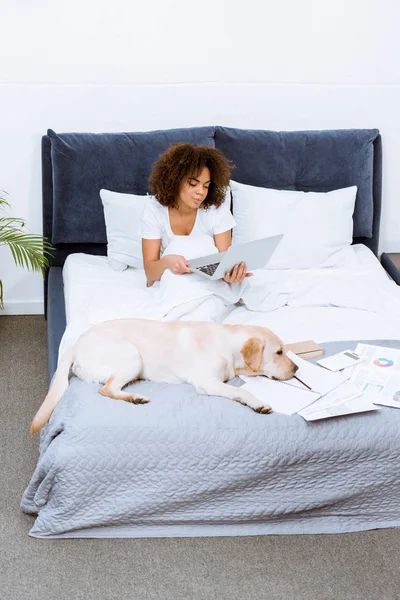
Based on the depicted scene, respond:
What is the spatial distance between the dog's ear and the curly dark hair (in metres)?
0.87

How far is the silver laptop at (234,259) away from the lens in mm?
2688

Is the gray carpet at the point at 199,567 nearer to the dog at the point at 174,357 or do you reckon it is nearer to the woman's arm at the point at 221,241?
the dog at the point at 174,357

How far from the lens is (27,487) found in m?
2.27

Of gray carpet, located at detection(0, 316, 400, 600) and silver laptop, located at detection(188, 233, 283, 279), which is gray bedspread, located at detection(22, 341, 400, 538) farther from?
silver laptop, located at detection(188, 233, 283, 279)

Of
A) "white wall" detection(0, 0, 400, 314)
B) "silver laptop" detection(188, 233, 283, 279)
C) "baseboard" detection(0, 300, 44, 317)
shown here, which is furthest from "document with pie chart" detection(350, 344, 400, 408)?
"baseboard" detection(0, 300, 44, 317)

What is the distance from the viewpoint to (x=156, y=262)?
301cm

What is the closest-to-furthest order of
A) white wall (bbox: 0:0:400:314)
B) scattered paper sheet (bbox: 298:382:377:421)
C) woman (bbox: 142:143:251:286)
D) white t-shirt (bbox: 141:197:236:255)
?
scattered paper sheet (bbox: 298:382:377:421) → woman (bbox: 142:143:251:286) → white t-shirt (bbox: 141:197:236:255) → white wall (bbox: 0:0:400:314)

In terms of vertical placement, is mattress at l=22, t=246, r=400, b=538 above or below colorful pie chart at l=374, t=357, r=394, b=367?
below

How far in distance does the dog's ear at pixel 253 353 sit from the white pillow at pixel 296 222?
1088 mm

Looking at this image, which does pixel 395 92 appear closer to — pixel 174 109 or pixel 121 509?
pixel 174 109

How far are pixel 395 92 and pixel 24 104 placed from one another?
177 cm

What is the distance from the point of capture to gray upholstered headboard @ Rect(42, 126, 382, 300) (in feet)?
11.1

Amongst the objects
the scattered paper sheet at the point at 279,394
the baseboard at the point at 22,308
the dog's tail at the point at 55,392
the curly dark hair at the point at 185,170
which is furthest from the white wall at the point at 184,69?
the scattered paper sheet at the point at 279,394

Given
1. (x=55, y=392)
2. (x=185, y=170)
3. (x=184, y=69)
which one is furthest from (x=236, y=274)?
(x=184, y=69)
